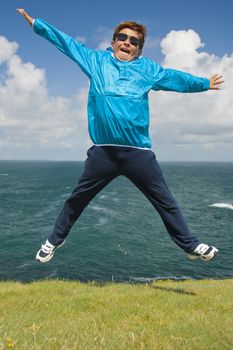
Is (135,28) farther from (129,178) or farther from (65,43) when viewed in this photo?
(129,178)

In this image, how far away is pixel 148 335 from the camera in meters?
5.37

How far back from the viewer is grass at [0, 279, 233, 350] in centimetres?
492

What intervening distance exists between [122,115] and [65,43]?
1.89 meters

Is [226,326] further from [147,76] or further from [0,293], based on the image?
[0,293]

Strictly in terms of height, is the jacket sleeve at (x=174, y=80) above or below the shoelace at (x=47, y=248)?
above

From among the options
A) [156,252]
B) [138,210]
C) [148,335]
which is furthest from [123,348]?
[138,210]

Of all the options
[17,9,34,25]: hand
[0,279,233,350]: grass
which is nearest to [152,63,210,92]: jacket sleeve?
[17,9,34,25]: hand

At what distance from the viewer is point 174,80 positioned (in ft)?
22.3

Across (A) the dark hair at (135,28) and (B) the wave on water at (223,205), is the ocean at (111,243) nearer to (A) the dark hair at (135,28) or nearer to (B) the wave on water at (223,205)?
(B) the wave on water at (223,205)

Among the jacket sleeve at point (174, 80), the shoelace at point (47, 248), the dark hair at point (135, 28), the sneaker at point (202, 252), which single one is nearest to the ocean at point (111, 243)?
the shoelace at point (47, 248)

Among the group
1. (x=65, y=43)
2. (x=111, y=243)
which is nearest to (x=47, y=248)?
(x=65, y=43)

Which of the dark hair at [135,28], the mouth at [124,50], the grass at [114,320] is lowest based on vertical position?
the grass at [114,320]

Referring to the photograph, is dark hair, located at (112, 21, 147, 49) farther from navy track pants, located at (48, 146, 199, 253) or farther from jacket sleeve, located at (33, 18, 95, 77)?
navy track pants, located at (48, 146, 199, 253)

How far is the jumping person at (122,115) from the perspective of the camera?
6.22 metres
